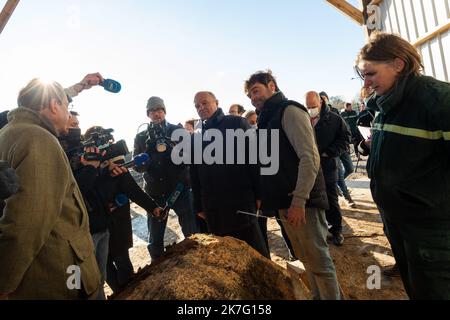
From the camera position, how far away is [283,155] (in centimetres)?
242

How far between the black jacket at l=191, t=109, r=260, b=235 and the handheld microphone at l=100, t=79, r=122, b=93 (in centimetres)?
111

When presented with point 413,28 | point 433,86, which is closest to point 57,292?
point 433,86

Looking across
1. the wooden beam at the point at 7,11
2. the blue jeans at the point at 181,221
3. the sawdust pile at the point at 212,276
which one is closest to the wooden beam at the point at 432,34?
the sawdust pile at the point at 212,276

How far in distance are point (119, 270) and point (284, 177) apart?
219 cm

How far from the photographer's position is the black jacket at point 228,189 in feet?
9.84

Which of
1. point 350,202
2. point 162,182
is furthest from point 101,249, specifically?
point 350,202

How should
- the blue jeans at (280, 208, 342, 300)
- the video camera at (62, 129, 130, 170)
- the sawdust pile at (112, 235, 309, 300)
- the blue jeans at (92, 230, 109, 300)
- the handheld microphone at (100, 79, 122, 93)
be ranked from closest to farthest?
the sawdust pile at (112, 235, 309, 300) < the blue jeans at (280, 208, 342, 300) < the video camera at (62, 129, 130, 170) < the blue jeans at (92, 230, 109, 300) < the handheld microphone at (100, 79, 122, 93)

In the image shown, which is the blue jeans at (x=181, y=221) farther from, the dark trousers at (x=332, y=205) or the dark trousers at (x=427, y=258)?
the dark trousers at (x=427, y=258)

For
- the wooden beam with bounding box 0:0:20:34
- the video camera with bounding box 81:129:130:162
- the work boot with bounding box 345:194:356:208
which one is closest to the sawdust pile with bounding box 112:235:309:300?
the video camera with bounding box 81:129:130:162

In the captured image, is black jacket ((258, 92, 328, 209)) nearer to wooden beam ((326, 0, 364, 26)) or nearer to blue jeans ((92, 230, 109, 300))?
blue jeans ((92, 230, 109, 300))

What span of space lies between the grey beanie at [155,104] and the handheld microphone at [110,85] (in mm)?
1257

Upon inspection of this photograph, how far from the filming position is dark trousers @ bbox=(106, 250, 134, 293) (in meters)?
3.06
